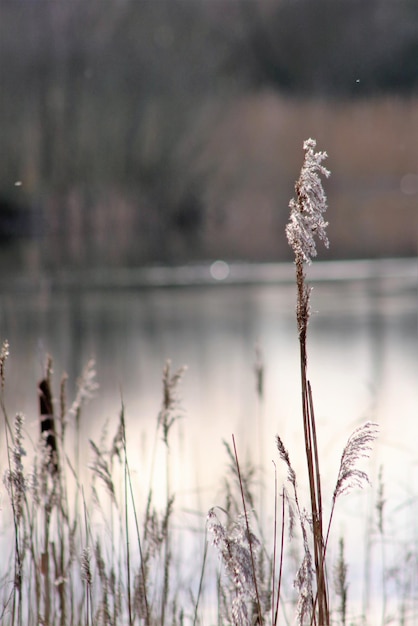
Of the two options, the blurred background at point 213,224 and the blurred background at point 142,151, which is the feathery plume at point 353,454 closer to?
the blurred background at point 213,224

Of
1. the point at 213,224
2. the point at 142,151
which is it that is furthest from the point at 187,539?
the point at 213,224

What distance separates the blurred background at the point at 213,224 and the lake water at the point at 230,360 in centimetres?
4

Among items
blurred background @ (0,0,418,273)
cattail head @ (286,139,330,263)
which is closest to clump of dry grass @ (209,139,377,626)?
cattail head @ (286,139,330,263)

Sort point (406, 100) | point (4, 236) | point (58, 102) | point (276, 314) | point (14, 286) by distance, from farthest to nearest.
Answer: point (4, 236), point (58, 102), point (14, 286), point (276, 314), point (406, 100)

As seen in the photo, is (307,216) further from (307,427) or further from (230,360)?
(230,360)

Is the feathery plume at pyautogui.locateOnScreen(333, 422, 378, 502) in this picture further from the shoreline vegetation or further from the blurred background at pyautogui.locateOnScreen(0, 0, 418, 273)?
the blurred background at pyautogui.locateOnScreen(0, 0, 418, 273)

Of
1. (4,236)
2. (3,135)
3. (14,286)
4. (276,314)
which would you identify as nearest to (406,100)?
(276,314)

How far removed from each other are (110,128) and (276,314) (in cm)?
1694

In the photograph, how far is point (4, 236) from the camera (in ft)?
114

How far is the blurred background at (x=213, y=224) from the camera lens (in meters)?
5.48

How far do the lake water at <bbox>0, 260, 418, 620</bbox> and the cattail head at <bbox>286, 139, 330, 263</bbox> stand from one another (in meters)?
0.07

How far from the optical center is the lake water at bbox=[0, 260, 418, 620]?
169 inches

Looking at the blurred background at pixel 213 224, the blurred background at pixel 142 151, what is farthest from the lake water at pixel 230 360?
the blurred background at pixel 142 151

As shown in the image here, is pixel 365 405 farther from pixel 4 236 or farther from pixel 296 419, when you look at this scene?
pixel 4 236
